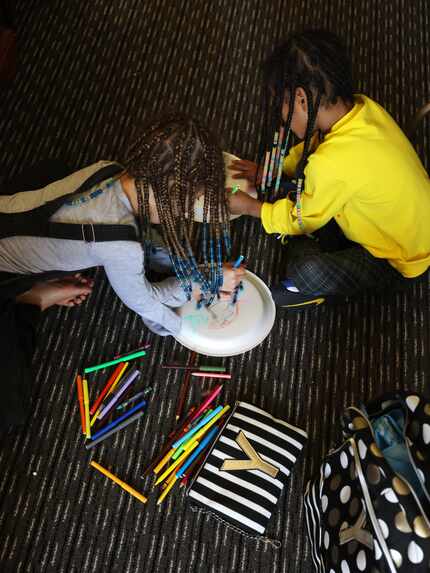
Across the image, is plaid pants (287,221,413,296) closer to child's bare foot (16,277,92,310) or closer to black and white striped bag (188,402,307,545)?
black and white striped bag (188,402,307,545)

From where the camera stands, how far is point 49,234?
97cm

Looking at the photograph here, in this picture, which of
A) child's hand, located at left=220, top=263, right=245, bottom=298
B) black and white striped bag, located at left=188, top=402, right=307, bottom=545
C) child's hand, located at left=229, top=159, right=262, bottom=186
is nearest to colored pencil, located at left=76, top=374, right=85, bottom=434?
black and white striped bag, located at left=188, top=402, right=307, bottom=545

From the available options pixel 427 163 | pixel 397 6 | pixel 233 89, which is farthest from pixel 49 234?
pixel 397 6

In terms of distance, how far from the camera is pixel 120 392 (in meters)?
1.18

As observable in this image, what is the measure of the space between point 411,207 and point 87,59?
3.69 feet

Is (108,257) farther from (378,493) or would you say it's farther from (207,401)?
(378,493)

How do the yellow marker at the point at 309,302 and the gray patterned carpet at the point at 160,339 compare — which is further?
the yellow marker at the point at 309,302

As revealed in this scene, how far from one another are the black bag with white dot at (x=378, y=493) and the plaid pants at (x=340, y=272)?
340 mm

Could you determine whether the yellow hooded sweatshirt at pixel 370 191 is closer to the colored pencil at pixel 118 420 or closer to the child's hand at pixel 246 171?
the child's hand at pixel 246 171

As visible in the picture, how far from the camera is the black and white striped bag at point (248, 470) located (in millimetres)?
1042

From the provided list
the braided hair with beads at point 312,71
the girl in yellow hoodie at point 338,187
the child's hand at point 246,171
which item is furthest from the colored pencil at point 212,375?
the braided hair with beads at point 312,71

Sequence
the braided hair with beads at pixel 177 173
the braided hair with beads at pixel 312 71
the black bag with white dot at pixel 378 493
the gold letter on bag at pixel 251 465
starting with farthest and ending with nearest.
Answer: the gold letter on bag at pixel 251 465
the braided hair with beads at pixel 312 71
the braided hair with beads at pixel 177 173
the black bag with white dot at pixel 378 493

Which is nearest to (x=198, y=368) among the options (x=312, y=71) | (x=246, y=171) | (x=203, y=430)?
(x=203, y=430)

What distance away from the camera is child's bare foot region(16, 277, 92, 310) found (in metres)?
1.22
